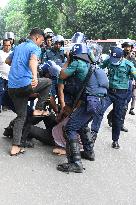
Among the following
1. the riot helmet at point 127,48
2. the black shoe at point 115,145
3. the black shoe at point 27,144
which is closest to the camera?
the black shoe at point 27,144

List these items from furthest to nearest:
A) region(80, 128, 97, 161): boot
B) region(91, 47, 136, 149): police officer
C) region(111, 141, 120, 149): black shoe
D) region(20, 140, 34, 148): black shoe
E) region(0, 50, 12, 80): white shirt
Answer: region(0, 50, 12, 80): white shirt < region(111, 141, 120, 149): black shoe < region(91, 47, 136, 149): police officer < region(20, 140, 34, 148): black shoe < region(80, 128, 97, 161): boot

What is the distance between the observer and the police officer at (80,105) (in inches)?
234

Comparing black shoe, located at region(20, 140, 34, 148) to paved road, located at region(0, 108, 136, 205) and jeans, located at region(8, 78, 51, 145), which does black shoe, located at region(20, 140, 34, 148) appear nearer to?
paved road, located at region(0, 108, 136, 205)

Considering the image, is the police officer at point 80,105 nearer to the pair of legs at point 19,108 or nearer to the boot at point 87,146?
the boot at point 87,146

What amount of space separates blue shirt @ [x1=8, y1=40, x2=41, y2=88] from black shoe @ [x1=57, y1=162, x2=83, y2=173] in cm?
127

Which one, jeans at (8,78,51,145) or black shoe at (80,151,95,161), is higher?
jeans at (8,78,51,145)

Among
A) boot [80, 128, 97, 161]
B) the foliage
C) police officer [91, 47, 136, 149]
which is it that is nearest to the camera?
boot [80, 128, 97, 161]

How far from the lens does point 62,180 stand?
5641 millimetres

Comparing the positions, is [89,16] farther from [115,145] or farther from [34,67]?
[34,67]

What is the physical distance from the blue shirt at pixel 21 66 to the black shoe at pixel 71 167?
1.27 metres

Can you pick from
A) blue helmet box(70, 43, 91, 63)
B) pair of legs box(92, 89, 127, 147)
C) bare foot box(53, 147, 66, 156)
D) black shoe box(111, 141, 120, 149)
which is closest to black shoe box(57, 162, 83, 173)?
bare foot box(53, 147, 66, 156)

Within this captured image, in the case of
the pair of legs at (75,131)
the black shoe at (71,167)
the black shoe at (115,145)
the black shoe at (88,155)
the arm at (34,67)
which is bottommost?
the black shoe at (115,145)

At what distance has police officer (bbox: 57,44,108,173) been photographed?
5945 mm

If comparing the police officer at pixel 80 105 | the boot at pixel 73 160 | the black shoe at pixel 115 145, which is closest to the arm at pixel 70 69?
the police officer at pixel 80 105
